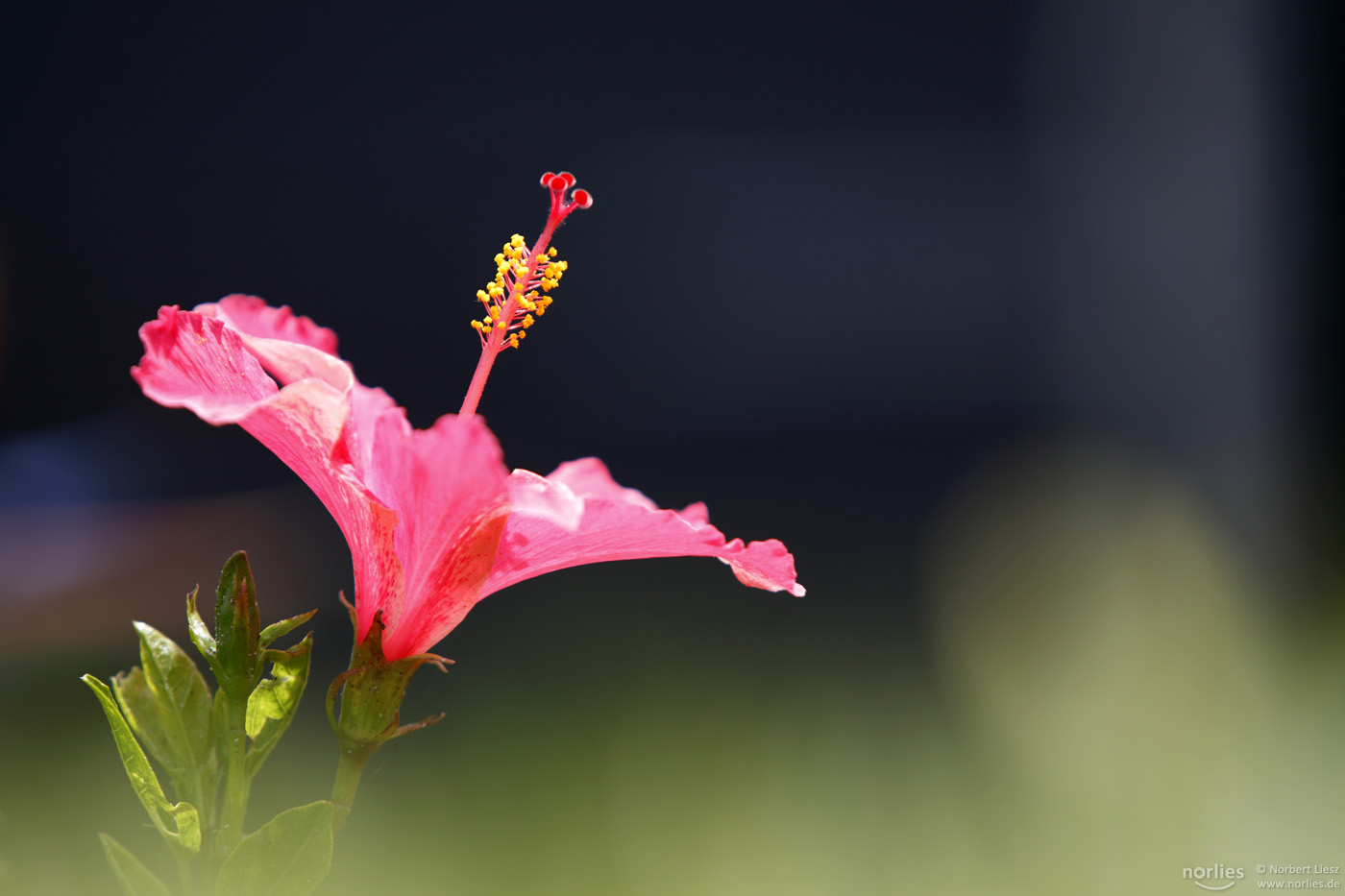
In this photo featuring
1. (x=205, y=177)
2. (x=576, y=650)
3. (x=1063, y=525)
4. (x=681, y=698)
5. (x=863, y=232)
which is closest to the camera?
(x=681, y=698)

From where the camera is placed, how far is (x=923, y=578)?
2945mm

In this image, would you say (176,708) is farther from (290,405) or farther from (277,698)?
(290,405)

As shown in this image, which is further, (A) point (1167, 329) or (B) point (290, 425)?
(A) point (1167, 329)

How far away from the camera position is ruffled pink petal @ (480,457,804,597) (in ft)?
1.71

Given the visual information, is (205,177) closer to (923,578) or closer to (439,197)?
(439,197)

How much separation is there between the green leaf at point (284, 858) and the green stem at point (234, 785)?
0.10 ft

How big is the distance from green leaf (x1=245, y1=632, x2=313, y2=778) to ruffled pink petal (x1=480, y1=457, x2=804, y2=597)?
0.37ft

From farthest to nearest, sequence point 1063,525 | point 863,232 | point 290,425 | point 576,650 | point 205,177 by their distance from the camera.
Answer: point 863,232 < point 1063,525 < point 205,177 < point 576,650 < point 290,425

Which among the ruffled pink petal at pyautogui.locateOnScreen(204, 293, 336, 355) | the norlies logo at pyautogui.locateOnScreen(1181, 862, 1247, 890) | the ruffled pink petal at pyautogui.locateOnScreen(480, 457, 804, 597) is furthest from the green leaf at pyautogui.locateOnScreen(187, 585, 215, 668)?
the norlies logo at pyautogui.locateOnScreen(1181, 862, 1247, 890)

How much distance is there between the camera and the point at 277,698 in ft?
1.79

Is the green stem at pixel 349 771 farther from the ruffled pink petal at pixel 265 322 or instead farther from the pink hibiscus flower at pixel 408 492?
the ruffled pink petal at pixel 265 322

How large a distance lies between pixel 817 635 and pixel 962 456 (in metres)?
0.84

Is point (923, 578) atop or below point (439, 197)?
below

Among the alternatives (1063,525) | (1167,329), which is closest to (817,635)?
(1063,525)
